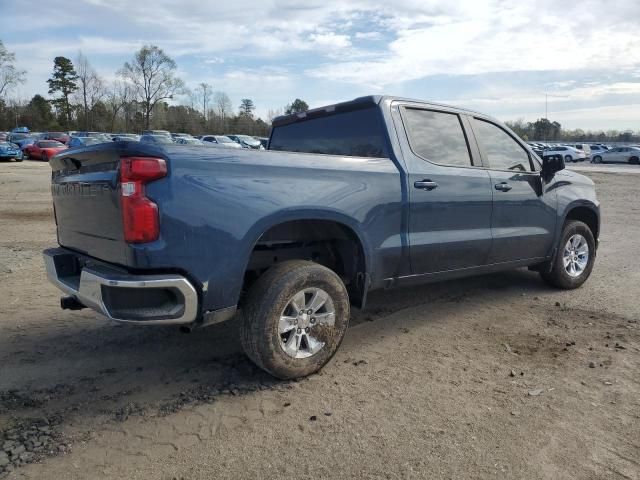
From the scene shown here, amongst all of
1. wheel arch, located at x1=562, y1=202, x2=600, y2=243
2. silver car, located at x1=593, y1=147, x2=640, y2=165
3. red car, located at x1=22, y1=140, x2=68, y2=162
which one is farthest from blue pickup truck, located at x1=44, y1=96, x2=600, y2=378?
silver car, located at x1=593, y1=147, x2=640, y2=165

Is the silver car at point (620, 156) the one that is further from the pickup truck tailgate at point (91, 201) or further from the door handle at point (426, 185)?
the pickup truck tailgate at point (91, 201)

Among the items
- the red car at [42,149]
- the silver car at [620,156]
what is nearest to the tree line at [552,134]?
the silver car at [620,156]

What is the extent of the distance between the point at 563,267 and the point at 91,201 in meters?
4.84

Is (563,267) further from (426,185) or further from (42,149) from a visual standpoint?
(42,149)

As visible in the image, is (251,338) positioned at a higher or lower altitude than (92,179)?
lower

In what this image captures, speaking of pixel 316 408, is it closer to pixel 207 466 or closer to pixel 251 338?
pixel 251 338

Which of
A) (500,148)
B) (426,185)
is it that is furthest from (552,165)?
(426,185)

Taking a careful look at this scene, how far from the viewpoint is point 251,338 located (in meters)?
3.24

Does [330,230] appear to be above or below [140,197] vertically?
below

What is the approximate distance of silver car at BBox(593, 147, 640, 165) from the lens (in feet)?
131

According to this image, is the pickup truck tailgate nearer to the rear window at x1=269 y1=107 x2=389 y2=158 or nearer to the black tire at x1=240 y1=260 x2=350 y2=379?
the black tire at x1=240 y1=260 x2=350 y2=379

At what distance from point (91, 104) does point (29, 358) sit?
86875 millimetres

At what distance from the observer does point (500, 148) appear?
5004 mm

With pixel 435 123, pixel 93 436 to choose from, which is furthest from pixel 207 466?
pixel 435 123
